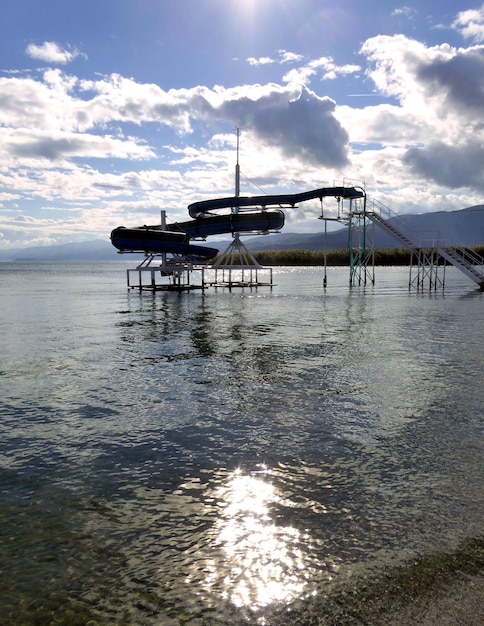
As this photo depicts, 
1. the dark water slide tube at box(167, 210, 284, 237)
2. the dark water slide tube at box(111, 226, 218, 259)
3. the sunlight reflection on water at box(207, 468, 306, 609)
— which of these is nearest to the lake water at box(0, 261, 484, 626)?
the sunlight reflection on water at box(207, 468, 306, 609)

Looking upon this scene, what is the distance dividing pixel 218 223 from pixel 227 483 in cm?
4850

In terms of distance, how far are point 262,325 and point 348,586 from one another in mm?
21214

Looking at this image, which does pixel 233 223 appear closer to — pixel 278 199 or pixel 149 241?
pixel 278 199

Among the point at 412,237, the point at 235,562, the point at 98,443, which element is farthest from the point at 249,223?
the point at 235,562

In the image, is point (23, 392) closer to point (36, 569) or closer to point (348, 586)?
point (36, 569)

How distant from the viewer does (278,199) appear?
165 ft

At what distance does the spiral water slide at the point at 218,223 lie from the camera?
1938 inches

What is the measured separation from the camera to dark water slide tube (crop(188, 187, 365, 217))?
162 feet

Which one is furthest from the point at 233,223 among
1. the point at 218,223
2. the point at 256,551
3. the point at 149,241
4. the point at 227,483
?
the point at 256,551

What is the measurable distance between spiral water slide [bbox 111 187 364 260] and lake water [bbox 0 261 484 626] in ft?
114

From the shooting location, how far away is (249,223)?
2024 inches

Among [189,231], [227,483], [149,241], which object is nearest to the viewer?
[227,483]

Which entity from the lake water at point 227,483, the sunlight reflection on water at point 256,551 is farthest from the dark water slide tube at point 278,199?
the sunlight reflection on water at point 256,551

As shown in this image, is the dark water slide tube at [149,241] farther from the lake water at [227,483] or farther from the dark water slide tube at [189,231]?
the lake water at [227,483]
